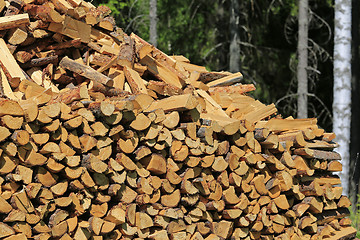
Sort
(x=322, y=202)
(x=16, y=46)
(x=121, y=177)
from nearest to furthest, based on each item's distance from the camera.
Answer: (x=121, y=177), (x=16, y=46), (x=322, y=202)

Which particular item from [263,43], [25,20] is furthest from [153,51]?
[263,43]

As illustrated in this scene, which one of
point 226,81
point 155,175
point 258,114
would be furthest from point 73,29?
point 258,114

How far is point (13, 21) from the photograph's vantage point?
16.0 ft

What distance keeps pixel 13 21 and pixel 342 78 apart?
5.99 m

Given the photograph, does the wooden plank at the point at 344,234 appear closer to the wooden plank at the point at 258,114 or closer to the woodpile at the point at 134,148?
the woodpile at the point at 134,148

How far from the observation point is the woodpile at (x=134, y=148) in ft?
13.0

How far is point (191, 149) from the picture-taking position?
15.6 feet

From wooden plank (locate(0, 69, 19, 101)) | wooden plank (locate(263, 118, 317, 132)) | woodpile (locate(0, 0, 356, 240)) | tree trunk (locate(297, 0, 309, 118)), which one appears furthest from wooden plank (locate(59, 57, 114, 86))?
tree trunk (locate(297, 0, 309, 118))

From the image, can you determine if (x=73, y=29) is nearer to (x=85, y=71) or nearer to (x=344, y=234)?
(x=85, y=71)

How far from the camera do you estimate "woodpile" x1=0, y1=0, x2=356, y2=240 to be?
3975 millimetres

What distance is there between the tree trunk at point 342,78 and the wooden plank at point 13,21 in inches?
231

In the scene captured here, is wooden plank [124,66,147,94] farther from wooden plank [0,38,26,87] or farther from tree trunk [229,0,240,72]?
tree trunk [229,0,240,72]

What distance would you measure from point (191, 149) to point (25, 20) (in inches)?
73.4

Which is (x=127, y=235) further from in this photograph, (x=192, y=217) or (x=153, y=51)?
(x=153, y=51)
